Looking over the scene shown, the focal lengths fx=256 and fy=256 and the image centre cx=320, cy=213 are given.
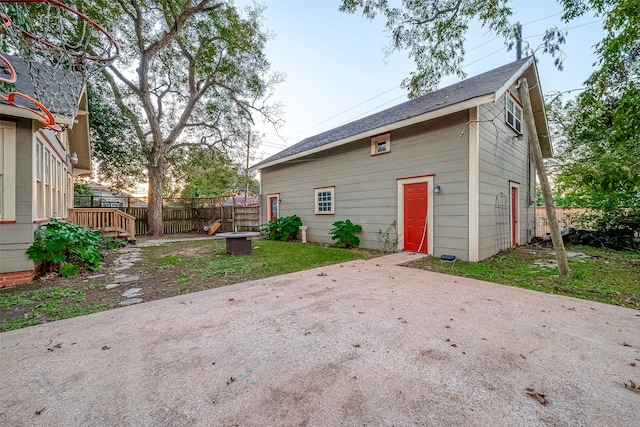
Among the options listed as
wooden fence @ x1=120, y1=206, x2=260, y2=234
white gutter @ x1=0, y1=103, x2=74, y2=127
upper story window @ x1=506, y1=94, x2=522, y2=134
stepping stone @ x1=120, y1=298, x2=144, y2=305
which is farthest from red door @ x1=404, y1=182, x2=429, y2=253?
wooden fence @ x1=120, y1=206, x2=260, y2=234

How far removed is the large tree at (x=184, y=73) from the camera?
36.2 ft

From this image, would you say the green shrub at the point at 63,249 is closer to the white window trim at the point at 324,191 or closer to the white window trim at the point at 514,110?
the white window trim at the point at 324,191

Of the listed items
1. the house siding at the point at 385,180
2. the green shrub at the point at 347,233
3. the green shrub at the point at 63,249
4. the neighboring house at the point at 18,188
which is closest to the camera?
the neighboring house at the point at 18,188

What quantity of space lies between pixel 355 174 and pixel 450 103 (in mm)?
3317

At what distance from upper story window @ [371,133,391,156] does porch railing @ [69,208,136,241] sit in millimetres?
9165

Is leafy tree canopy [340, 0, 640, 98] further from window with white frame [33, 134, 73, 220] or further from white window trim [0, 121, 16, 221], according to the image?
window with white frame [33, 134, 73, 220]

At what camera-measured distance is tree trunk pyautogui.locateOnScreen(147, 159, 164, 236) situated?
1253 centimetres

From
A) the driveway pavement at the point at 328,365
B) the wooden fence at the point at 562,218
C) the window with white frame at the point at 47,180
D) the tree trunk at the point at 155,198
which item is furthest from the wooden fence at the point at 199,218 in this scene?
the wooden fence at the point at 562,218

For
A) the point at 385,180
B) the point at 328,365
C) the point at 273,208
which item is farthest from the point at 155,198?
the point at 328,365

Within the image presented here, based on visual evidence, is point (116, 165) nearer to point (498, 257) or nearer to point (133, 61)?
point (133, 61)

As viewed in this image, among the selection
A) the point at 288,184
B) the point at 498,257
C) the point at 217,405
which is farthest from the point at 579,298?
the point at 288,184

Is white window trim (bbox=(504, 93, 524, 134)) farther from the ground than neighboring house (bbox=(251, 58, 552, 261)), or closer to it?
farther from the ground

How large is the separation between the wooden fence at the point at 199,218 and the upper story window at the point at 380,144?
7700 mm

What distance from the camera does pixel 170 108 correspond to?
1443 cm
